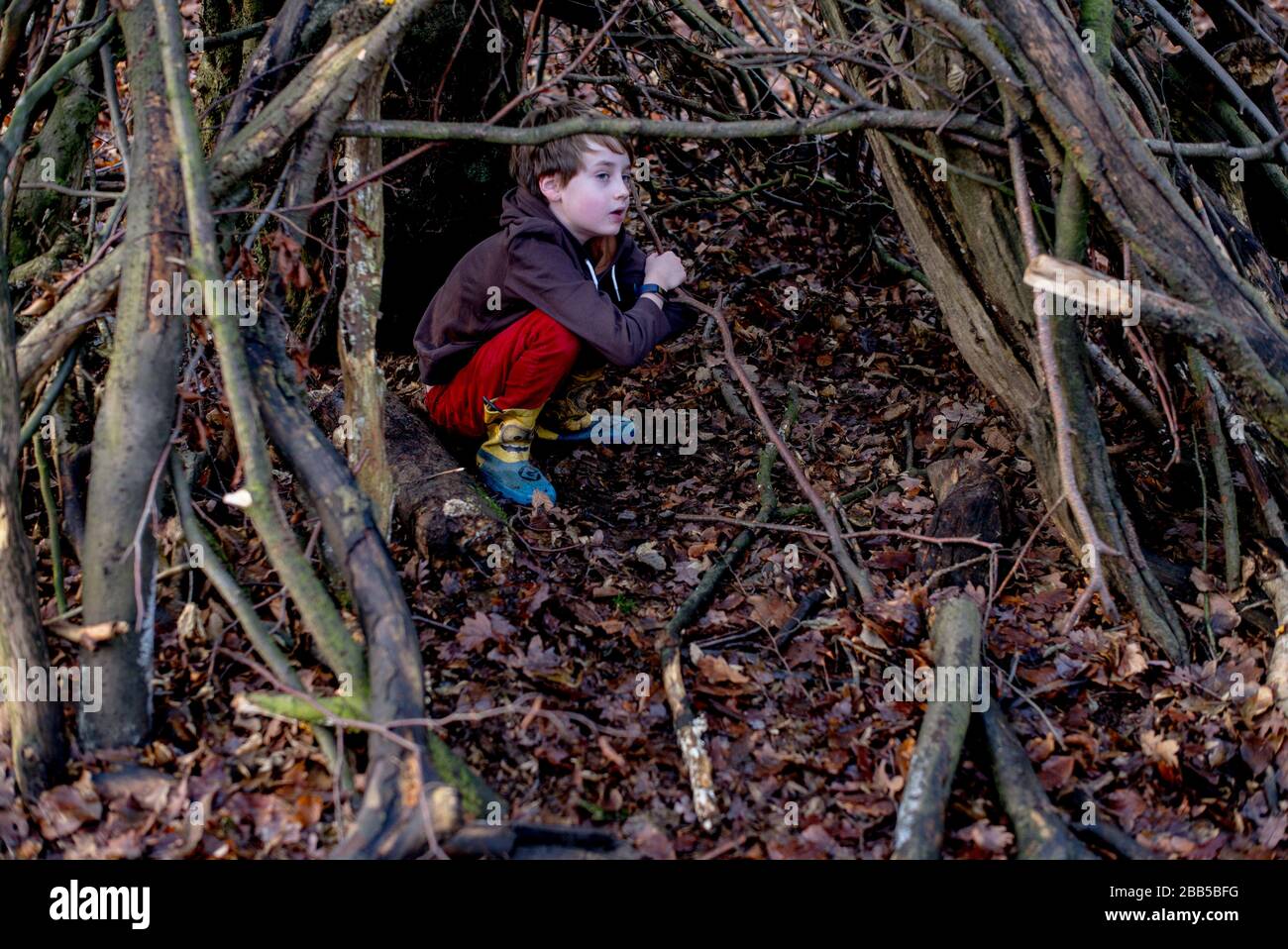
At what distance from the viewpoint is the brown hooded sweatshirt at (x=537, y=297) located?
3996 millimetres

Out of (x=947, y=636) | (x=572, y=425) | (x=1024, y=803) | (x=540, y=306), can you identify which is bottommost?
(x=1024, y=803)

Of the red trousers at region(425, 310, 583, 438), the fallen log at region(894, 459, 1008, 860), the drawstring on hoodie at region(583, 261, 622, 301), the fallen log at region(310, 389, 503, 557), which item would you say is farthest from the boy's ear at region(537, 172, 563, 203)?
the fallen log at region(894, 459, 1008, 860)

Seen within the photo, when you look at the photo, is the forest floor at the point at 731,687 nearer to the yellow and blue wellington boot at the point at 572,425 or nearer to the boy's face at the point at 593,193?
the yellow and blue wellington boot at the point at 572,425

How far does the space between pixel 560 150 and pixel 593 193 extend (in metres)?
0.20

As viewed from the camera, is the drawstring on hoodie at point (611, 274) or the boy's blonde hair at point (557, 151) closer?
the boy's blonde hair at point (557, 151)

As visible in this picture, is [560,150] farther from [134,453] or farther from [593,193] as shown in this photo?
[134,453]

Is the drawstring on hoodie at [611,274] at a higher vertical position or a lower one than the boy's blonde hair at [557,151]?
lower

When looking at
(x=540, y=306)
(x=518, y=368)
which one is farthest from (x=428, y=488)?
(x=540, y=306)

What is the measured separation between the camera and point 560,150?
156 inches

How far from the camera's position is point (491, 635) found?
3.36m

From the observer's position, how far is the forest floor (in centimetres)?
276

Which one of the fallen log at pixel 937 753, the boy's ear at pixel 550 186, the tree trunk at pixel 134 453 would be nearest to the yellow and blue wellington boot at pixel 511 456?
the boy's ear at pixel 550 186

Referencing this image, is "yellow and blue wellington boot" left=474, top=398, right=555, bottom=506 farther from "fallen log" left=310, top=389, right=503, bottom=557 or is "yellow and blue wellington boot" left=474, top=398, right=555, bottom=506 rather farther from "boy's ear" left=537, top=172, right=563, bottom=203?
"boy's ear" left=537, top=172, right=563, bottom=203

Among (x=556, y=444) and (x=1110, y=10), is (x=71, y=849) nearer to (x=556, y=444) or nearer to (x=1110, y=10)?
(x=556, y=444)
